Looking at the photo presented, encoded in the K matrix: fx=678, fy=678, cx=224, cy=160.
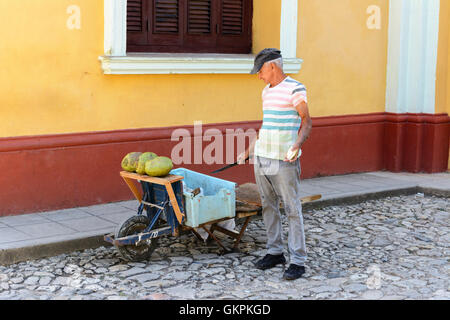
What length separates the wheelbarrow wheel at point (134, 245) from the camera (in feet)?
17.6

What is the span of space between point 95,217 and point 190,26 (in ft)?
8.79

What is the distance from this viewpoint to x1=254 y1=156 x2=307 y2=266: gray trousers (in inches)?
203

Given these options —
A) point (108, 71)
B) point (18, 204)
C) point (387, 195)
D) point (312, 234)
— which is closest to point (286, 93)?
point (312, 234)

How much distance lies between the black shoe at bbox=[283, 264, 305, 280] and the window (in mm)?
3494

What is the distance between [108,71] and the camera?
6914 mm

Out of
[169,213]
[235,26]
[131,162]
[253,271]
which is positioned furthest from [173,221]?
[235,26]

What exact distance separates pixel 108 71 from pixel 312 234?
2625 millimetres

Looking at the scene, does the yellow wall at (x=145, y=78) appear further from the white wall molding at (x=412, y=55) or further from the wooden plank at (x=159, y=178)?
the wooden plank at (x=159, y=178)

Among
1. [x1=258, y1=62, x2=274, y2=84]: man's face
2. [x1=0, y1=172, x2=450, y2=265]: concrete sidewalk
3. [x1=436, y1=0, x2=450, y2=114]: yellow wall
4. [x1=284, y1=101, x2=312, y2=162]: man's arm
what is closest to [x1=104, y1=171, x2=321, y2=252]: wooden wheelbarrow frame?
[x1=0, y1=172, x2=450, y2=265]: concrete sidewalk

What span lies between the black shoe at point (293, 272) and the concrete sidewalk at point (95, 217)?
1.76 metres

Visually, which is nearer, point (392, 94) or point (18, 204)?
point (18, 204)

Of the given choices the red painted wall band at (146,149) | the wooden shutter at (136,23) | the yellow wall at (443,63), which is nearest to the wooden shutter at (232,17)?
the wooden shutter at (136,23)

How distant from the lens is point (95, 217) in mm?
6559
